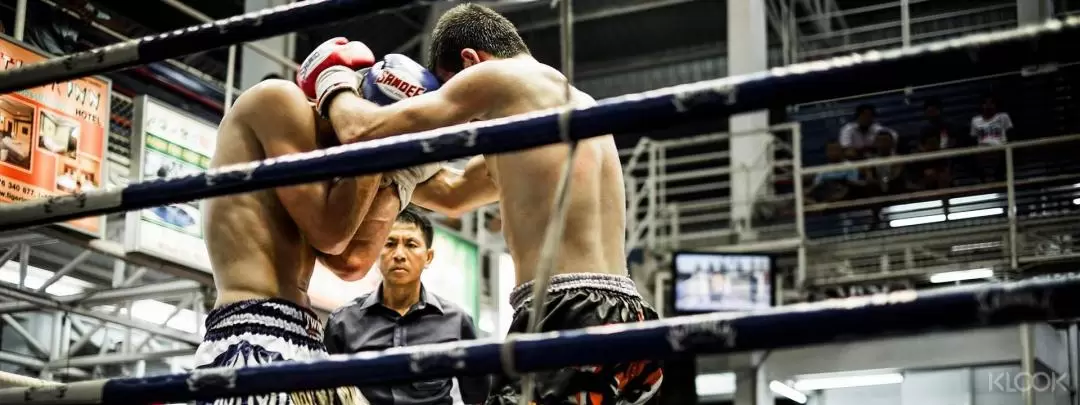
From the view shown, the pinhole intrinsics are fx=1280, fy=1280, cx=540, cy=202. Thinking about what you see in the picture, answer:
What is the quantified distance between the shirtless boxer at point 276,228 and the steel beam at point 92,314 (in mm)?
5659

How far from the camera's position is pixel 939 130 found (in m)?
10.0

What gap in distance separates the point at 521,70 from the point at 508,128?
1049 millimetres

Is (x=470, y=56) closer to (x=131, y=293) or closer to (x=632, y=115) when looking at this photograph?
(x=632, y=115)

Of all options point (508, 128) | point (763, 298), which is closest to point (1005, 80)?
point (763, 298)

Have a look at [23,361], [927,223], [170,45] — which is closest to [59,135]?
[23,361]

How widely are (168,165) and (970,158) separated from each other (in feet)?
19.8

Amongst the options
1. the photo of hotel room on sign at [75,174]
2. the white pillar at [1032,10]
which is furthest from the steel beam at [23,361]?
the white pillar at [1032,10]

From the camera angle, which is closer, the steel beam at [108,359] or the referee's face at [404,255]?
the referee's face at [404,255]

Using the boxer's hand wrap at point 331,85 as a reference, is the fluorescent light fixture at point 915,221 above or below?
above

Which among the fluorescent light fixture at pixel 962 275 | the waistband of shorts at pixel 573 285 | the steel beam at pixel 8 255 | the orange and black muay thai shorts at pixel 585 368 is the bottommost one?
the orange and black muay thai shorts at pixel 585 368

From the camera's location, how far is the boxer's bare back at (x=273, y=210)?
249 cm

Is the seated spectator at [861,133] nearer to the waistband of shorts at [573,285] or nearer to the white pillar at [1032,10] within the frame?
the white pillar at [1032,10]

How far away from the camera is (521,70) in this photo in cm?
248

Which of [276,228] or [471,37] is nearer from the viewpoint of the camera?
[276,228]
